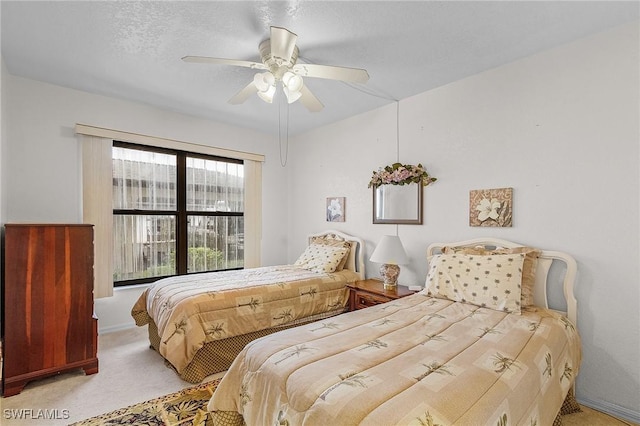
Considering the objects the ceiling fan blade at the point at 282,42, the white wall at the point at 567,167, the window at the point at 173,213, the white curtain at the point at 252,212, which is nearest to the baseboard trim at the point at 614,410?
the white wall at the point at 567,167

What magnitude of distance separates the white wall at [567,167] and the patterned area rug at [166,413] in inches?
86.1

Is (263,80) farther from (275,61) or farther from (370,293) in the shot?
(370,293)

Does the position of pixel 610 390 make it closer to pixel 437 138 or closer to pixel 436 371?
pixel 436 371

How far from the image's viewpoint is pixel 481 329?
5.80ft

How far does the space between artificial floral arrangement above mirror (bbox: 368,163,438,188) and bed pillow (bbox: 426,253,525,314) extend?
0.86 m

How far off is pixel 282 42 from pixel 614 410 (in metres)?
3.18

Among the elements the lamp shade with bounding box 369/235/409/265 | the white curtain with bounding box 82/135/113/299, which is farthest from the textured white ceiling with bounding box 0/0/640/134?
the lamp shade with bounding box 369/235/409/265

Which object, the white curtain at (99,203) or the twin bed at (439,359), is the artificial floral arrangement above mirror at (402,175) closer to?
the twin bed at (439,359)

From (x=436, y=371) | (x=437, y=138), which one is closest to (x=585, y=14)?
(x=437, y=138)

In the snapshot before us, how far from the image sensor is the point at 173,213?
12.5ft

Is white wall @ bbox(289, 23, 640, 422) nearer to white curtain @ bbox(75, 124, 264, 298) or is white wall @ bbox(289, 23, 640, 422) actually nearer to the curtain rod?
the curtain rod

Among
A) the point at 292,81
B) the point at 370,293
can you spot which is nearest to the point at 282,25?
the point at 292,81

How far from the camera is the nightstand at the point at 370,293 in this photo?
9.34 feet

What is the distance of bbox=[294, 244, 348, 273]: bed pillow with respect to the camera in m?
3.50
